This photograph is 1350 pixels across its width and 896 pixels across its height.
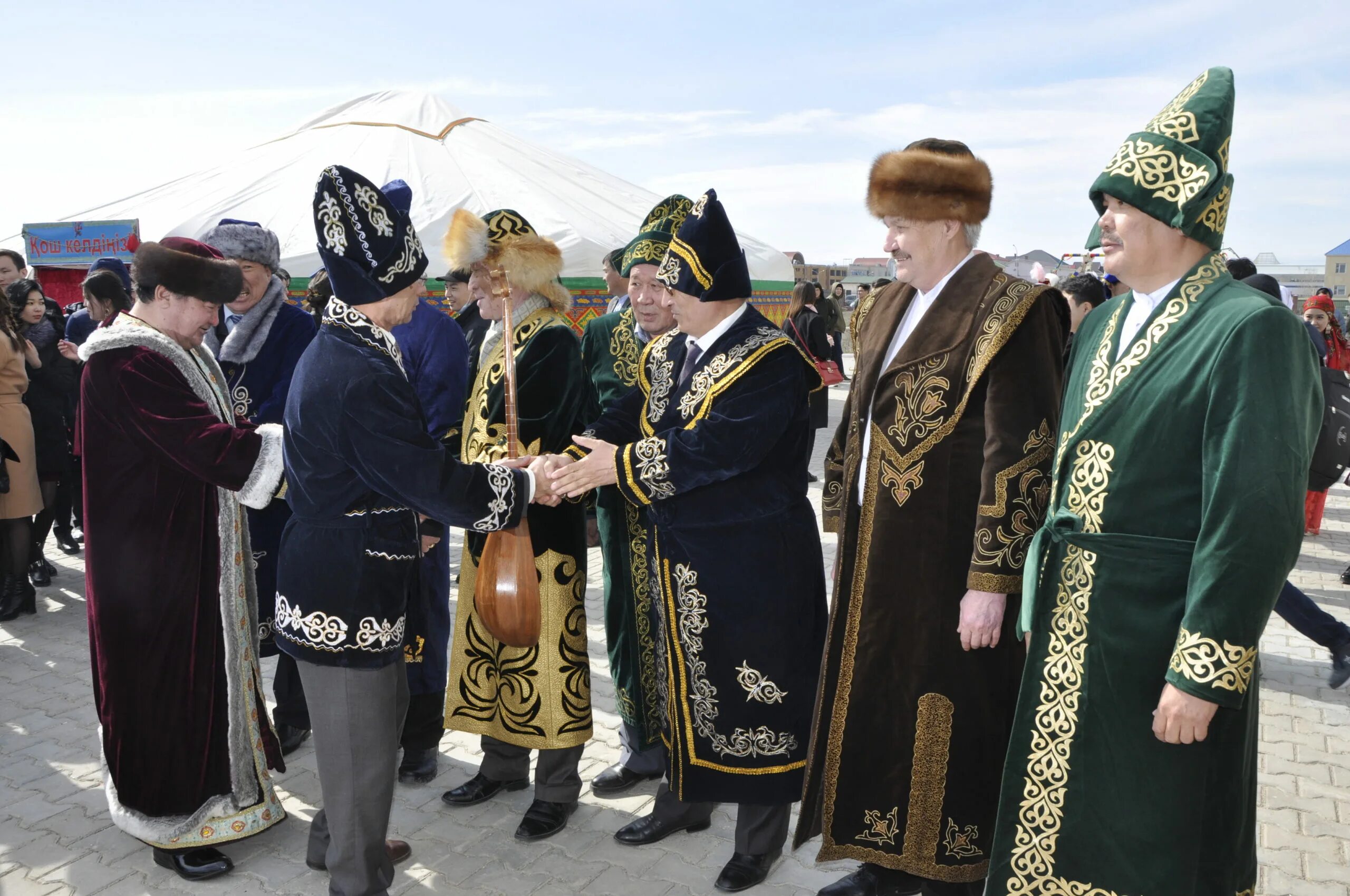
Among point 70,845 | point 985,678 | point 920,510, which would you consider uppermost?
point 920,510

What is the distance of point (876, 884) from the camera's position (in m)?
3.05

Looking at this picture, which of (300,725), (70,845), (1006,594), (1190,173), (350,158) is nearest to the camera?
(1190,173)

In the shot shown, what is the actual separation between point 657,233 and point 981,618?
1941 mm

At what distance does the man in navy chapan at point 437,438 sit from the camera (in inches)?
153

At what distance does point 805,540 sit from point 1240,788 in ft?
4.39

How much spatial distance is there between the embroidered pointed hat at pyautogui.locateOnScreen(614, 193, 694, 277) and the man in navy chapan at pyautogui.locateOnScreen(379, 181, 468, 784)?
781mm

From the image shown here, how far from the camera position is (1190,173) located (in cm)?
205

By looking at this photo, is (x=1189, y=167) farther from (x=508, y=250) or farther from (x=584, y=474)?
(x=508, y=250)

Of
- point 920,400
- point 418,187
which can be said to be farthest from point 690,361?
point 418,187

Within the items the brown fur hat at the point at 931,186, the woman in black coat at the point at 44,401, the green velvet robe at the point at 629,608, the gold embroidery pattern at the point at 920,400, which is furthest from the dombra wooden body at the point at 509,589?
the woman in black coat at the point at 44,401

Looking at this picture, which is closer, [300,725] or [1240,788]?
[1240,788]

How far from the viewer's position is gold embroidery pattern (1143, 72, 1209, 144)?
208cm

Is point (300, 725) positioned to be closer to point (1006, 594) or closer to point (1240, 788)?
point (1006, 594)

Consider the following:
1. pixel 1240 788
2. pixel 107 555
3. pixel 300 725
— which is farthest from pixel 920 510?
pixel 300 725
